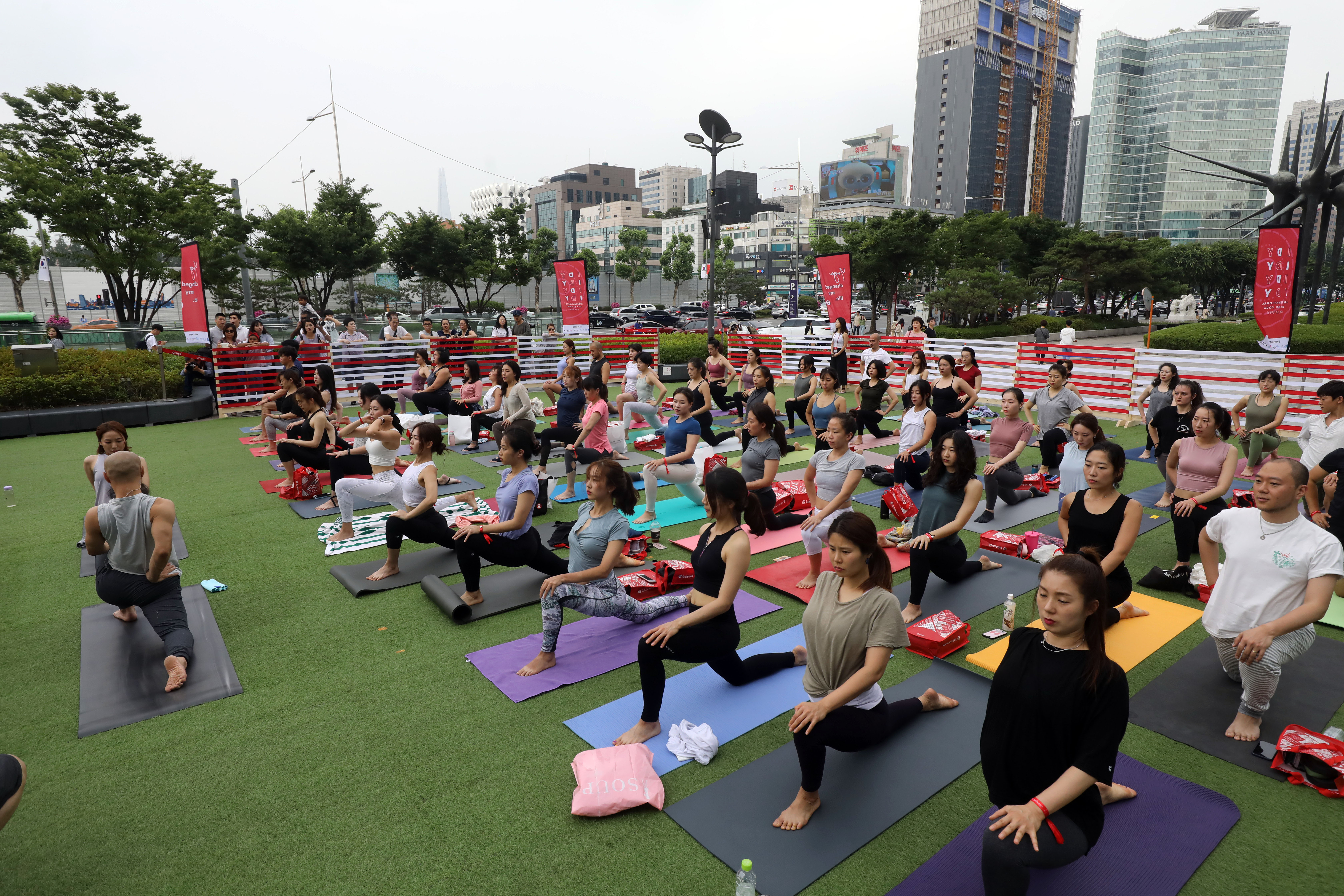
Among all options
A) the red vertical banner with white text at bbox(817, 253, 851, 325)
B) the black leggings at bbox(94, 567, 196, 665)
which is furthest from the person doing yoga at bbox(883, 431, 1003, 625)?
the red vertical banner with white text at bbox(817, 253, 851, 325)

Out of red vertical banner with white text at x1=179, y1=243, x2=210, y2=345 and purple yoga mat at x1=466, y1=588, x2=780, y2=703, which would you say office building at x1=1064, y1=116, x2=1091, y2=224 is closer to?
red vertical banner with white text at x1=179, y1=243, x2=210, y2=345

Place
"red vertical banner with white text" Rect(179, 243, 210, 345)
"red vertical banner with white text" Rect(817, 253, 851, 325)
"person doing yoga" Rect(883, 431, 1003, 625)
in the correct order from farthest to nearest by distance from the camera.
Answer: "red vertical banner with white text" Rect(817, 253, 851, 325) → "red vertical banner with white text" Rect(179, 243, 210, 345) → "person doing yoga" Rect(883, 431, 1003, 625)

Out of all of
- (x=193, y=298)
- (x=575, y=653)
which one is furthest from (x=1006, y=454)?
(x=193, y=298)

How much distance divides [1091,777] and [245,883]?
11.5 ft

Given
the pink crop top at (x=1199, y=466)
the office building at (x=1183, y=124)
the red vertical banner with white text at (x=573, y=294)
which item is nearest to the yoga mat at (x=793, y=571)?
the pink crop top at (x=1199, y=466)

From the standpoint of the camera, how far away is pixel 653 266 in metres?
91.4

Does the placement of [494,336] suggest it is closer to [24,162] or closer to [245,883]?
[24,162]

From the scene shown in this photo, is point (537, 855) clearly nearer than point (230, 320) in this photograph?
Yes

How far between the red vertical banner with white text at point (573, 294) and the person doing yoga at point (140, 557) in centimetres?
1321

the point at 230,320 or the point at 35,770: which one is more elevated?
the point at 230,320

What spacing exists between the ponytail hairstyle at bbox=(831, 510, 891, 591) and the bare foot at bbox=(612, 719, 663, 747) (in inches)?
65.7

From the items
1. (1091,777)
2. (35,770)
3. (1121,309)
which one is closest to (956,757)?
(1091,777)

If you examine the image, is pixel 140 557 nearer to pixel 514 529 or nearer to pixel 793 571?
pixel 514 529

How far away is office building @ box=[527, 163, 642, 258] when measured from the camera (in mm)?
128125
